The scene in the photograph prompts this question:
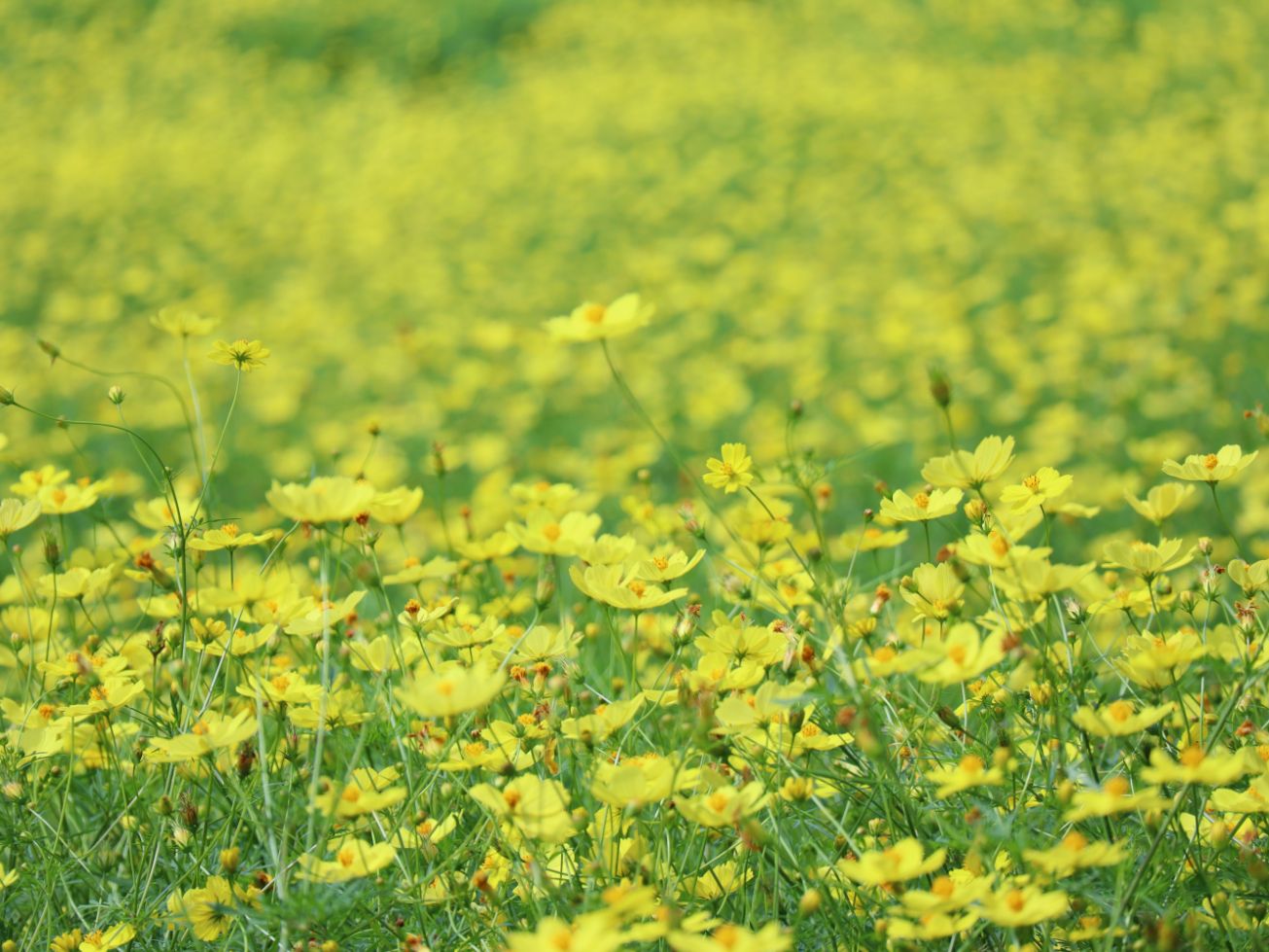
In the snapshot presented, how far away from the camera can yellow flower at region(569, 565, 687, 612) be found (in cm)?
111

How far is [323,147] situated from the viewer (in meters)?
8.23

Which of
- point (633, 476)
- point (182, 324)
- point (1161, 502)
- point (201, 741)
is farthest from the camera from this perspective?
point (633, 476)

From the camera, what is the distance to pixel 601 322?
48.4 inches

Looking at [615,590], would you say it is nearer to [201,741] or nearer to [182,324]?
[201,741]

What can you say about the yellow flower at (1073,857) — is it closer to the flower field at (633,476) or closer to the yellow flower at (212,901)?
the flower field at (633,476)

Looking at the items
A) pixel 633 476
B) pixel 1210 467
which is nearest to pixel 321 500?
pixel 1210 467

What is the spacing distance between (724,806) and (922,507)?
403 mm

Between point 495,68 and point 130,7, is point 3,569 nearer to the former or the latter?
point 495,68

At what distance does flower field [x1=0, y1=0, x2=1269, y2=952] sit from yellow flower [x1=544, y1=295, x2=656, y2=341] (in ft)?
0.06

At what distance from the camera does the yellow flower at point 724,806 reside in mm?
899

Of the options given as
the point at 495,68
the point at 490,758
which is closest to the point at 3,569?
the point at 490,758

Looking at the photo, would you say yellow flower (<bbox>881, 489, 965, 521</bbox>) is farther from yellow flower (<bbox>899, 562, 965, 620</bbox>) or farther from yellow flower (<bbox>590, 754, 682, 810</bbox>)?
yellow flower (<bbox>590, 754, 682, 810</bbox>)

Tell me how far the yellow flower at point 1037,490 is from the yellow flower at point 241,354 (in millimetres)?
801

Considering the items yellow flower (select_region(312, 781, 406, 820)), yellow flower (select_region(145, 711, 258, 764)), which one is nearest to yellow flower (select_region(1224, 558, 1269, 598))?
yellow flower (select_region(312, 781, 406, 820))
